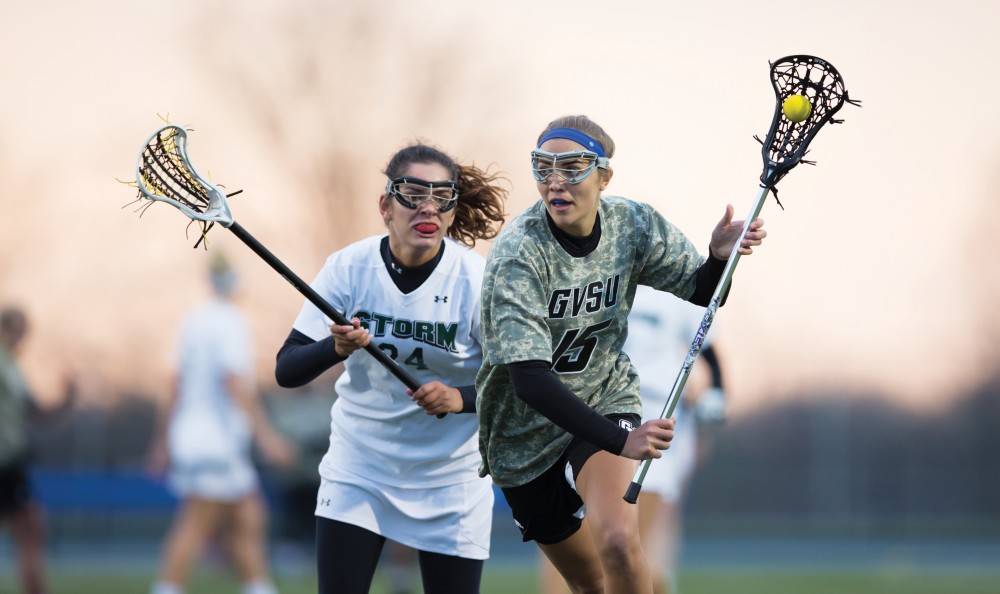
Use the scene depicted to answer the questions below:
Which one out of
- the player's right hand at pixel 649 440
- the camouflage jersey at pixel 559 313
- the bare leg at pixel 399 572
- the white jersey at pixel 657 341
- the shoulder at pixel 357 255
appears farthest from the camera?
the bare leg at pixel 399 572

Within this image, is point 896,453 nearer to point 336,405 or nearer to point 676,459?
point 676,459

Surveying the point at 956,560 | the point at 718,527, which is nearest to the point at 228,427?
the point at 956,560

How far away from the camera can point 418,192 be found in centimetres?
511

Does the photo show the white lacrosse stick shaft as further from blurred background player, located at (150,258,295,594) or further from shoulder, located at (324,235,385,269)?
blurred background player, located at (150,258,295,594)

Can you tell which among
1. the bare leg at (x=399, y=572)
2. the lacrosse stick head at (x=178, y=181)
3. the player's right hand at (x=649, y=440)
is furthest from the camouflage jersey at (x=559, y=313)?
the bare leg at (x=399, y=572)

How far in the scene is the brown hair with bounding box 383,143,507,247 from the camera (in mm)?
5227

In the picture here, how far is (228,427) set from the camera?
8.98m

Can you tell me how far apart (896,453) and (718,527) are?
22.7 ft

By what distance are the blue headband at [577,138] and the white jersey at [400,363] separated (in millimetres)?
755

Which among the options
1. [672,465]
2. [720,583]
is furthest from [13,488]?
[720,583]

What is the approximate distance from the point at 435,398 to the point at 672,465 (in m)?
2.98

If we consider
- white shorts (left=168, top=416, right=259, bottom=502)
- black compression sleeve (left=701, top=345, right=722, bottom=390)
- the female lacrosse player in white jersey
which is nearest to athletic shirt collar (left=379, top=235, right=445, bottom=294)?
the female lacrosse player in white jersey

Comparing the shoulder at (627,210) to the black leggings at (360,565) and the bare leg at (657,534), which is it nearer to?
the black leggings at (360,565)

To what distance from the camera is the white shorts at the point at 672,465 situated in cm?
734
